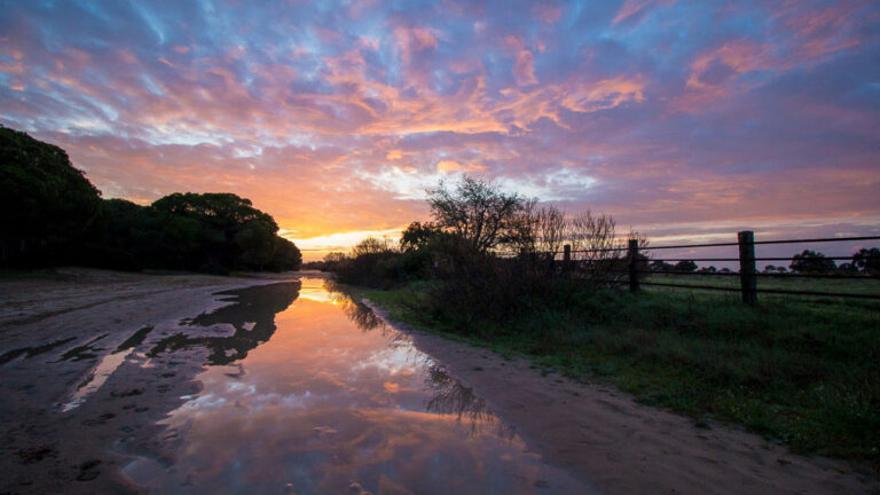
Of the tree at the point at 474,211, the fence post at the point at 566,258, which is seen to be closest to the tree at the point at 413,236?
the tree at the point at 474,211

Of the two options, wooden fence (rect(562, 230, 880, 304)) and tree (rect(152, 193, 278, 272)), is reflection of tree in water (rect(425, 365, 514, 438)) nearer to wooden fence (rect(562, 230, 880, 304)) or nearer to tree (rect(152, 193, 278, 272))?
wooden fence (rect(562, 230, 880, 304))

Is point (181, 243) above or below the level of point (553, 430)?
above

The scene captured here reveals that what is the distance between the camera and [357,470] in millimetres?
3652

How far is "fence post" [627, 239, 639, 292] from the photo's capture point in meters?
12.3

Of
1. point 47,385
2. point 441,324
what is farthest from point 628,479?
point 441,324

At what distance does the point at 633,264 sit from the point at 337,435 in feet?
33.9

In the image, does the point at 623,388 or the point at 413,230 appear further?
the point at 413,230

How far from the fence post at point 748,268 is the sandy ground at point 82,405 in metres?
10.9

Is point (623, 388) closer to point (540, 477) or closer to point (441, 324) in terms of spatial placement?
point (540, 477)

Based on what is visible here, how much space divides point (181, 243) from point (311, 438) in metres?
49.9

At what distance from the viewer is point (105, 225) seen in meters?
36.4

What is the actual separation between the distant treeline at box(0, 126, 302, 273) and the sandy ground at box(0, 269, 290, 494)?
15.5m

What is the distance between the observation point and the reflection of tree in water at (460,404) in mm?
4891

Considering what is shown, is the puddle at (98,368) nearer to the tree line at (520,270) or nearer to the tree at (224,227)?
the tree line at (520,270)
